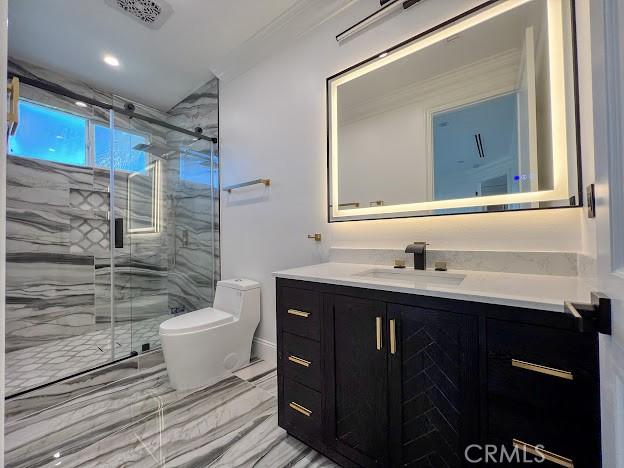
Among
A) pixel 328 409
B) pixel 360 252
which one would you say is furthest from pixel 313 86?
pixel 328 409

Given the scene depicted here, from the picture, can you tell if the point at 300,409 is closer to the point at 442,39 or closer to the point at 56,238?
the point at 442,39

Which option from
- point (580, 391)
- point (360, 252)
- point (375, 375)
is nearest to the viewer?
point (580, 391)

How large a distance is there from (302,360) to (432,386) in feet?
1.97

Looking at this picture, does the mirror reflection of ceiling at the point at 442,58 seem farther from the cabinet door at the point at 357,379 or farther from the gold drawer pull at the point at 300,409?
the gold drawer pull at the point at 300,409

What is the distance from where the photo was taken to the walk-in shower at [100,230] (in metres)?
2.31

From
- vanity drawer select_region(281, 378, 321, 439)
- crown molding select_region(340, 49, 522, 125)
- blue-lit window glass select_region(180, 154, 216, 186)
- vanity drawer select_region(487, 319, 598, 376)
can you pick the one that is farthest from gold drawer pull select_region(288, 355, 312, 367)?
blue-lit window glass select_region(180, 154, 216, 186)

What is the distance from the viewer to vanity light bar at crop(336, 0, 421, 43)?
144 centimetres

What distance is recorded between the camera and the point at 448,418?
2.84 feet

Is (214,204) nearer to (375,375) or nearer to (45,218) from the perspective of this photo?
(45,218)

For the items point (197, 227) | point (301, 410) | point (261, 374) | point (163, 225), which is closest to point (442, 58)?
point (301, 410)

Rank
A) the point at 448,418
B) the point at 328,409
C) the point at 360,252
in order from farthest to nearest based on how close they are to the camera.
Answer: the point at 360,252
the point at 328,409
the point at 448,418

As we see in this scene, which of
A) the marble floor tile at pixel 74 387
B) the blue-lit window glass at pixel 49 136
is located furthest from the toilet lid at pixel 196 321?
the blue-lit window glass at pixel 49 136

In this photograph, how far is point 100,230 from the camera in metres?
2.82

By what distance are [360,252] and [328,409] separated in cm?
86
